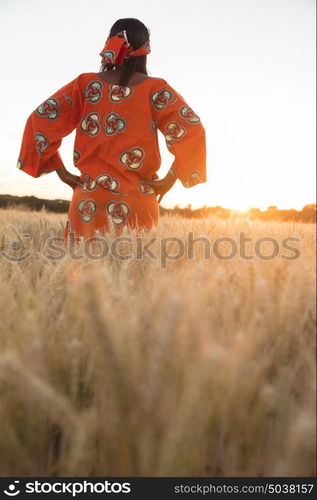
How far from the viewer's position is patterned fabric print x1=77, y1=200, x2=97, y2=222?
8.80 ft

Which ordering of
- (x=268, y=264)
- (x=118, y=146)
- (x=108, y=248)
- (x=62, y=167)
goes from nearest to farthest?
(x=268, y=264) < (x=108, y=248) < (x=118, y=146) < (x=62, y=167)

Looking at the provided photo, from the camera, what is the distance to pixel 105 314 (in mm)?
671

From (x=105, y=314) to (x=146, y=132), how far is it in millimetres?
2102

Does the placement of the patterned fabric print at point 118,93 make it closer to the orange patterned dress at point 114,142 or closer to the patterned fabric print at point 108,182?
the orange patterned dress at point 114,142

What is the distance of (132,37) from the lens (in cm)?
263

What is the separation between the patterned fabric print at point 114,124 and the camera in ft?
8.54

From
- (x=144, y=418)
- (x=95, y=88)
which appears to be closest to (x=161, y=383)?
(x=144, y=418)

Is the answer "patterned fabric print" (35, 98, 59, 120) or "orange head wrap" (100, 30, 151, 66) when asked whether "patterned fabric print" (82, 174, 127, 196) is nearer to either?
"patterned fabric print" (35, 98, 59, 120)

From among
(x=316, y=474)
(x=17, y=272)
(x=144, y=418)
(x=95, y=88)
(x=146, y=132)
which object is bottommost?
(x=316, y=474)

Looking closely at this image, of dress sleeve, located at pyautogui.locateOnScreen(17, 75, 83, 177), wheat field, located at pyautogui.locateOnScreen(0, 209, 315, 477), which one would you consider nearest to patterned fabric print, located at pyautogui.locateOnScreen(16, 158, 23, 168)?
dress sleeve, located at pyautogui.locateOnScreen(17, 75, 83, 177)

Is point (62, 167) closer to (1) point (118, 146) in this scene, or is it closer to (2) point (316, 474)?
(1) point (118, 146)

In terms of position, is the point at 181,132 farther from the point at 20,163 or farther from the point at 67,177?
the point at 20,163

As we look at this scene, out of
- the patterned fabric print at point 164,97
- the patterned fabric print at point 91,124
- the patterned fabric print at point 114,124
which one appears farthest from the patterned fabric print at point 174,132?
the patterned fabric print at point 91,124

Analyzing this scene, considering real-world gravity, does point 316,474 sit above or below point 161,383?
below
